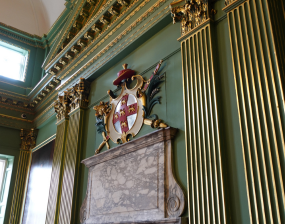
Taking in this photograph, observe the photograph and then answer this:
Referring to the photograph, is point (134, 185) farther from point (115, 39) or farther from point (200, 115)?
A: point (115, 39)

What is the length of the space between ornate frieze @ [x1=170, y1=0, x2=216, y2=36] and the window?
268 inches

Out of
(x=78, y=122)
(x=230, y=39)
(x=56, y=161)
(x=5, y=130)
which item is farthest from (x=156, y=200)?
(x=5, y=130)

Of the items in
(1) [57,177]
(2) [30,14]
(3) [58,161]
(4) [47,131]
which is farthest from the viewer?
(2) [30,14]

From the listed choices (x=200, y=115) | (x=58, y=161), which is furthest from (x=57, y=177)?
(x=200, y=115)

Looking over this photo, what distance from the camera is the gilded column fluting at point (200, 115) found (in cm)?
293

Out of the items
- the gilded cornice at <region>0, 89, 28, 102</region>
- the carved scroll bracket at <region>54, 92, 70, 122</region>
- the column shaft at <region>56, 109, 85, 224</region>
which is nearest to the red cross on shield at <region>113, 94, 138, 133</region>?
the column shaft at <region>56, 109, 85, 224</region>

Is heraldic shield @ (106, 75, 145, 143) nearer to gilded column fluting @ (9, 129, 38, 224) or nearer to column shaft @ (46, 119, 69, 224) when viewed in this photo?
column shaft @ (46, 119, 69, 224)

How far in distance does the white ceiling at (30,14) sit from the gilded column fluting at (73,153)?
433cm

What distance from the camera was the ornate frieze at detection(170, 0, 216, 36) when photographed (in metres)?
3.78

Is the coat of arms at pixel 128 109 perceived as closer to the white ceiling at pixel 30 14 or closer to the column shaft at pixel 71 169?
the column shaft at pixel 71 169

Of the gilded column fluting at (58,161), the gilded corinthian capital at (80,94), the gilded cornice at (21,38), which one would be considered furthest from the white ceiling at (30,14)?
the gilded corinthian capital at (80,94)

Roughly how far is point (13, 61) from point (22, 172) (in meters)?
3.54

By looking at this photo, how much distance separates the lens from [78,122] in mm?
5922

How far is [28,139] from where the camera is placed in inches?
344
